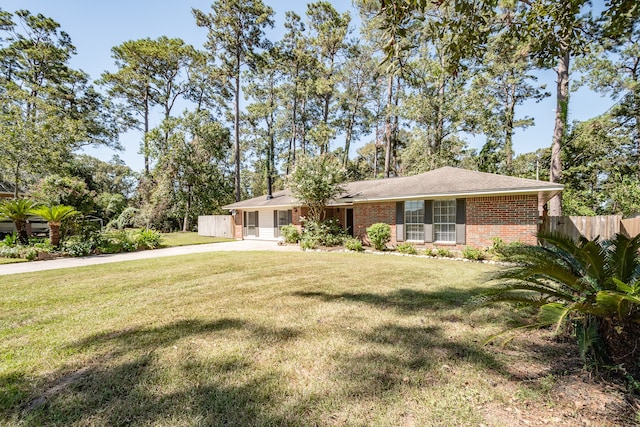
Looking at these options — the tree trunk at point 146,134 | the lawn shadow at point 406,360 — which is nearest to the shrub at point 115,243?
the lawn shadow at point 406,360

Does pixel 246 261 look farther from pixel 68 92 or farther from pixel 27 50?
pixel 68 92

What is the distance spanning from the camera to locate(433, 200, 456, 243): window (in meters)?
11.4

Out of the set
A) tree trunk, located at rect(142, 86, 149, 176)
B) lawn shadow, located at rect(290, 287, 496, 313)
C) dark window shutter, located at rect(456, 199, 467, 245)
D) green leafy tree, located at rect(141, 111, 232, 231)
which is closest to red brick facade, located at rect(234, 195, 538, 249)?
dark window shutter, located at rect(456, 199, 467, 245)

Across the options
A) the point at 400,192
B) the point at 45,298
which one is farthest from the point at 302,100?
the point at 45,298

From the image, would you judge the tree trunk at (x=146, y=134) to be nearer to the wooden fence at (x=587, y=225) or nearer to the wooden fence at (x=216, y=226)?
the wooden fence at (x=216, y=226)

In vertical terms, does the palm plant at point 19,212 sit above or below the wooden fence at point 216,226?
above

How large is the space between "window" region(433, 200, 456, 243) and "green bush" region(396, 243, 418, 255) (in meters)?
1.06

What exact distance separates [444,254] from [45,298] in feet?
37.3

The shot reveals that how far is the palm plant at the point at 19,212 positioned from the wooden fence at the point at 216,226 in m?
11.4

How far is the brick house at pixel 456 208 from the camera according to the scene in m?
9.90

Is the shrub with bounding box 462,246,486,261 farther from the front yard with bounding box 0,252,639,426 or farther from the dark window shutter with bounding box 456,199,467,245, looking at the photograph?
the front yard with bounding box 0,252,639,426

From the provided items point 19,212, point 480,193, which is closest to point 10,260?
point 19,212

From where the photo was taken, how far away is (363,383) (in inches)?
103

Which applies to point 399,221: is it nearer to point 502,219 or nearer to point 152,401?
point 502,219
